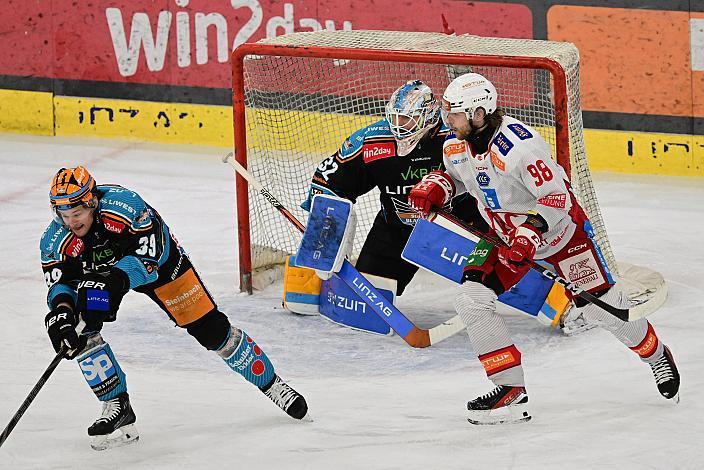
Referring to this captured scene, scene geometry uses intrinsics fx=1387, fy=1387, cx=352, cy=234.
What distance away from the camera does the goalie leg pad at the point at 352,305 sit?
541 centimetres

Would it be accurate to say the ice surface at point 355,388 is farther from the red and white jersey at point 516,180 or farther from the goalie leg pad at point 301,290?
the red and white jersey at point 516,180

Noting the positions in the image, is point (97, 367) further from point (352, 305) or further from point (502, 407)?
point (352, 305)

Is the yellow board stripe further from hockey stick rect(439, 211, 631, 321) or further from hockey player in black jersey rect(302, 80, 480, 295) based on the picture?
hockey stick rect(439, 211, 631, 321)

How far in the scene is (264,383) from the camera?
433 centimetres

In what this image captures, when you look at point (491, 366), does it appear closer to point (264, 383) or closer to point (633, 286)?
point (264, 383)

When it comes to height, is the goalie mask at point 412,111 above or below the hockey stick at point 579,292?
above

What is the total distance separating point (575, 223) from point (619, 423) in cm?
64

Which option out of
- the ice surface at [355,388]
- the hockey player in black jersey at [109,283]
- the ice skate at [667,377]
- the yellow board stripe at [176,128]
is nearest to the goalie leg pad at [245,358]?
the hockey player in black jersey at [109,283]

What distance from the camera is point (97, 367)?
410 centimetres

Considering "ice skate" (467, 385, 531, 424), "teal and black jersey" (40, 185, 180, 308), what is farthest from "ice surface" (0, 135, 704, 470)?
"teal and black jersey" (40, 185, 180, 308)

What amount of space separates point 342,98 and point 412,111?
164 cm

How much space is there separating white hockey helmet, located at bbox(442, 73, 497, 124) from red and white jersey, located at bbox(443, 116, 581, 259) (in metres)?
0.09

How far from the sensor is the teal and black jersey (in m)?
3.98

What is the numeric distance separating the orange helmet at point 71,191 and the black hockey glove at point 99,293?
208 mm
